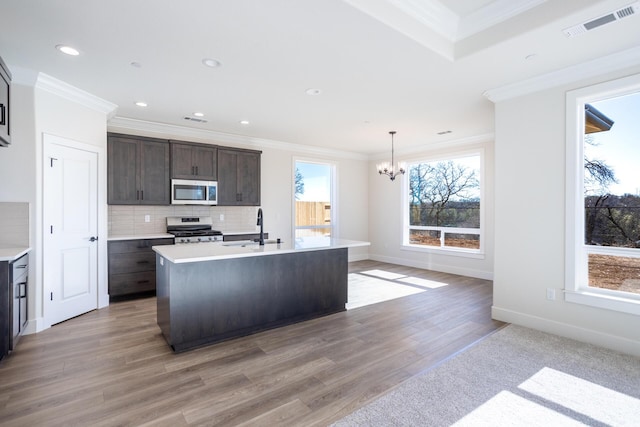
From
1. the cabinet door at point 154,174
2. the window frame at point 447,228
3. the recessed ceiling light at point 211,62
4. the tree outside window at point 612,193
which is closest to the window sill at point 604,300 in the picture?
the tree outside window at point 612,193

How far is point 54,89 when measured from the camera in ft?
11.5

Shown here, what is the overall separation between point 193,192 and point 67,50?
268 centimetres

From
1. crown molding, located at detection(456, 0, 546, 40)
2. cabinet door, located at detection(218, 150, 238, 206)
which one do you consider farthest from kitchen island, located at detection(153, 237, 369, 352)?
crown molding, located at detection(456, 0, 546, 40)

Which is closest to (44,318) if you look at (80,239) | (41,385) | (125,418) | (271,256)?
(80,239)

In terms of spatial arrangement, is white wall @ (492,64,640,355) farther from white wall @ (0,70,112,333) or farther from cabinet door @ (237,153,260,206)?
white wall @ (0,70,112,333)

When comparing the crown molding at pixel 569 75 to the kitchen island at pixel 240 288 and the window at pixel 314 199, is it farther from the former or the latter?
the window at pixel 314 199

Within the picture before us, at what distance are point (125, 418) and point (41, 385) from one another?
0.91m

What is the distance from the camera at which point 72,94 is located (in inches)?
146

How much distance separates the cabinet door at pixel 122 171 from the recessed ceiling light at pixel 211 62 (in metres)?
2.38

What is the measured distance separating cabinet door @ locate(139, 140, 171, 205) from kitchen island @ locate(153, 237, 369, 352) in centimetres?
185

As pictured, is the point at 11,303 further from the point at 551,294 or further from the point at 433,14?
the point at 551,294

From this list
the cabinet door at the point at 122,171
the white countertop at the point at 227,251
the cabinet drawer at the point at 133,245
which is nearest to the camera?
the white countertop at the point at 227,251

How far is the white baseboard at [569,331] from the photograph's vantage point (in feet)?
9.62

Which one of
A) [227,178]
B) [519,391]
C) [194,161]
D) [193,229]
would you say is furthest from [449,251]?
[194,161]
